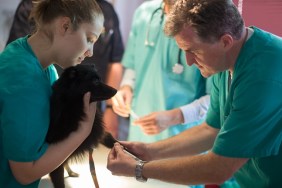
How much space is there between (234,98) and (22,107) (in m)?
0.51

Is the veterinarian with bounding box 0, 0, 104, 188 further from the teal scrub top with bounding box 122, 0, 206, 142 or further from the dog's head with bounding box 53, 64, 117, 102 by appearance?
the teal scrub top with bounding box 122, 0, 206, 142

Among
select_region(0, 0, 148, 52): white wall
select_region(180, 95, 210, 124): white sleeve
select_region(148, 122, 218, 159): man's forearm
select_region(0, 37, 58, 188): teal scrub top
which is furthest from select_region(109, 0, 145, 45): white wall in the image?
select_region(0, 37, 58, 188): teal scrub top

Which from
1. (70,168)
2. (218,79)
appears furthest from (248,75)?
(70,168)

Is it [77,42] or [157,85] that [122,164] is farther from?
[157,85]

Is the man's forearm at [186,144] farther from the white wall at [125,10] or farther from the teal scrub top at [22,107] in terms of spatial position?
the white wall at [125,10]

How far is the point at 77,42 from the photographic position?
0.95 m

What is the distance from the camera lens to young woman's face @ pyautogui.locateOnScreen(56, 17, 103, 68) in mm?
942

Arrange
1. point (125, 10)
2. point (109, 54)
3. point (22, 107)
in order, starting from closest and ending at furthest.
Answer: point (22, 107), point (109, 54), point (125, 10)

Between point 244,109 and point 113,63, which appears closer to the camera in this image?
point 244,109

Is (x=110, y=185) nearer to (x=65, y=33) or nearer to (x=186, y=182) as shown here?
(x=186, y=182)

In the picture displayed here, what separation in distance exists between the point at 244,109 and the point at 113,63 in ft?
4.59

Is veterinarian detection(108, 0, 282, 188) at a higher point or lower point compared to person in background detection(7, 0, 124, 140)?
higher

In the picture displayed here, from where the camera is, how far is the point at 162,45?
1694 millimetres

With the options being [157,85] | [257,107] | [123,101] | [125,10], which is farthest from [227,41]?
[125,10]
